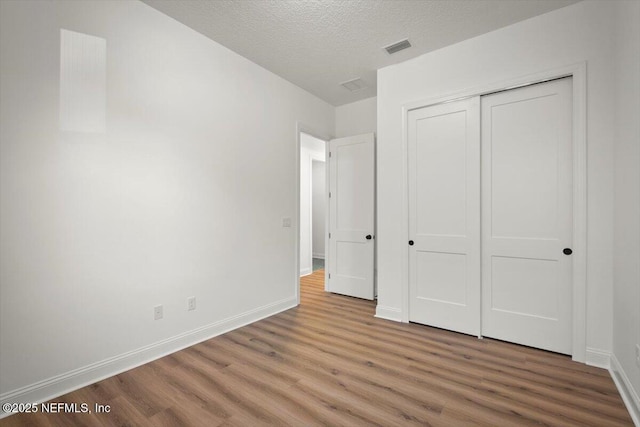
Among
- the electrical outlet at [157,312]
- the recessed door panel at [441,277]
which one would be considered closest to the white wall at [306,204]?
the recessed door panel at [441,277]

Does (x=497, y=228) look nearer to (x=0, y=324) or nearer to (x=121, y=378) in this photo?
(x=121, y=378)

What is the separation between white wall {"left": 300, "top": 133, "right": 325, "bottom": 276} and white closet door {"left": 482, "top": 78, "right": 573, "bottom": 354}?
3.55 metres

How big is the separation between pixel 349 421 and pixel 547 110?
2918 millimetres

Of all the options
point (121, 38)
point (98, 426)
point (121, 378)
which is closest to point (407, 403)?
point (98, 426)

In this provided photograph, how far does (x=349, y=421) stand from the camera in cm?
174

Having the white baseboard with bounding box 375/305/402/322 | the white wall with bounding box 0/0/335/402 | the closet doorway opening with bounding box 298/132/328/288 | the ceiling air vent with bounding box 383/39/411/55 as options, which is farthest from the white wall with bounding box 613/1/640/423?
the closet doorway opening with bounding box 298/132/328/288

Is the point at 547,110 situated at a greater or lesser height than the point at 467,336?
greater

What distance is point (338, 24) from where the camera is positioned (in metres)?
2.73

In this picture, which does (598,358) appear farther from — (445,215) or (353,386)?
(353,386)

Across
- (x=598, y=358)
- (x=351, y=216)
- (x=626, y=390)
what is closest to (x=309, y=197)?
(x=351, y=216)

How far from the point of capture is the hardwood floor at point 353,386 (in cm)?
177

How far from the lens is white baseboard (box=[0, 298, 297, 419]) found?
1.89 meters

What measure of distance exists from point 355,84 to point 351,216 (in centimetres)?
181

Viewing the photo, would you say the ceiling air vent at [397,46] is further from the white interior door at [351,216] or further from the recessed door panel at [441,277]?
A: the recessed door panel at [441,277]
